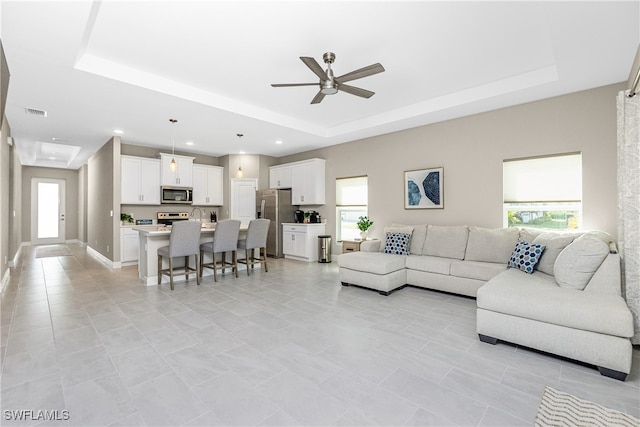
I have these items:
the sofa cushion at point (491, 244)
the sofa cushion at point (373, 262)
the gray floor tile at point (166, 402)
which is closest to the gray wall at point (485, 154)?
the sofa cushion at point (491, 244)

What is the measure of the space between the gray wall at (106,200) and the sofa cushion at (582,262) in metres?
7.09

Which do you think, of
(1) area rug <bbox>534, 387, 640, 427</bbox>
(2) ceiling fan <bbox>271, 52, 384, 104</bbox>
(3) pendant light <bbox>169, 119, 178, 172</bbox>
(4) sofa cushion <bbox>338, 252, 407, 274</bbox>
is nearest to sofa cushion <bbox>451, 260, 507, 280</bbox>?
(4) sofa cushion <bbox>338, 252, 407, 274</bbox>

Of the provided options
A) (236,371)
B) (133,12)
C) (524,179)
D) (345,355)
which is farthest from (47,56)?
(524,179)

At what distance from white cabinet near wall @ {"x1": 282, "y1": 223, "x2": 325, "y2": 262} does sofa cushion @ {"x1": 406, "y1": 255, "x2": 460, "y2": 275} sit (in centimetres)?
266

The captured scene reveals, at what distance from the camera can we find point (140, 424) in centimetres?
161

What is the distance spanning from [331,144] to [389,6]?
4269 millimetres

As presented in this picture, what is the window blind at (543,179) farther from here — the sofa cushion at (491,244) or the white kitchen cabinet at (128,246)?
the white kitchen cabinet at (128,246)

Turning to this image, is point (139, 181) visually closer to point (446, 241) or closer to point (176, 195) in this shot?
point (176, 195)

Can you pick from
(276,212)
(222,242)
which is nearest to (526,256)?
(222,242)

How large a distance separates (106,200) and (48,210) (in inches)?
220

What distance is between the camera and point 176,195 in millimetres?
7012

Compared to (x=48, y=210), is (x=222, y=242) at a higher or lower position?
lower

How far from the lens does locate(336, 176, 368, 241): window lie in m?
6.30

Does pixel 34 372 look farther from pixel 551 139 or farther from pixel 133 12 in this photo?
pixel 551 139
